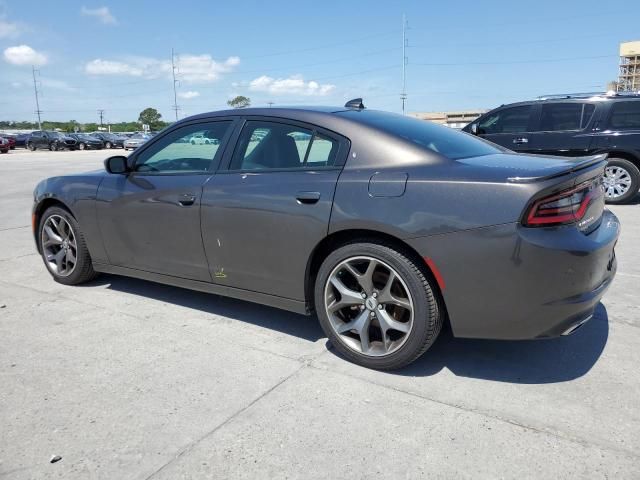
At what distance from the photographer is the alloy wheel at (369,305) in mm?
2908

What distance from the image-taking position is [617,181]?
8.59 metres

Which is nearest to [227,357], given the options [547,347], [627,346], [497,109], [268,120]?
[268,120]

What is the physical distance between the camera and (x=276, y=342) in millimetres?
3463

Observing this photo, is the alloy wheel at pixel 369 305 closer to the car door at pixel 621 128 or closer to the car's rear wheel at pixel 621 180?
the car's rear wheel at pixel 621 180

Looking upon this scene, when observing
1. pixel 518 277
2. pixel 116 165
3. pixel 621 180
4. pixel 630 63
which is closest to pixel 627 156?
pixel 621 180

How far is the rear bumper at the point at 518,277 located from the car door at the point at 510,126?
693cm

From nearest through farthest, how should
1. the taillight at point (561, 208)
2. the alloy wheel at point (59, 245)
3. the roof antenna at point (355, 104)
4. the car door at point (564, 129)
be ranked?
the taillight at point (561, 208), the roof antenna at point (355, 104), the alloy wheel at point (59, 245), the car door at point (564, 129)

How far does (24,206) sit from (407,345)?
30.7 feet

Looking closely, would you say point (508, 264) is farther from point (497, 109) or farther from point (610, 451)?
point (497, 109)

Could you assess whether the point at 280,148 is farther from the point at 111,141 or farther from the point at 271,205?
the point at 111,141

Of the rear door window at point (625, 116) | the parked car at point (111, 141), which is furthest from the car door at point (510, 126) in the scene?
the parked car at point (111, 141)

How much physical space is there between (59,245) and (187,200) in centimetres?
190

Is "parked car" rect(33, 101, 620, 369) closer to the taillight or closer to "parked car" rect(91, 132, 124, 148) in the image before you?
the taillight

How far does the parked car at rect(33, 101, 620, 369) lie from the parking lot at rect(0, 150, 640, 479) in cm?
32
